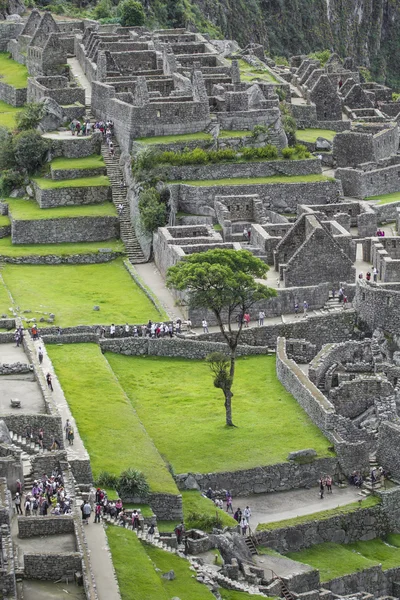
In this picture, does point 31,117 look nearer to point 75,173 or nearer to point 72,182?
point 75,173

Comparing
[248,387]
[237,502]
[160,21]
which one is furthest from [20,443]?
[160,21]

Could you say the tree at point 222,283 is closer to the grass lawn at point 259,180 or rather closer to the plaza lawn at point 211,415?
the plaza lawn at point 211,415

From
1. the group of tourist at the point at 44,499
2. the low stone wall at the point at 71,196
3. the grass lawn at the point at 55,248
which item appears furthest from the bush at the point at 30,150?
the group of tourist at the point at 44,499

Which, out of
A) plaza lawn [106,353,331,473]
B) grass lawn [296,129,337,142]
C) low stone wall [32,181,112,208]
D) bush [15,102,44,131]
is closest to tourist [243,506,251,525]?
plaza lawn [106,353,331,473]

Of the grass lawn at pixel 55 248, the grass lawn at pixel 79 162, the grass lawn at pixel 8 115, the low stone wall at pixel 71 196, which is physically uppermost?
the grass lawn at pixel 8 115

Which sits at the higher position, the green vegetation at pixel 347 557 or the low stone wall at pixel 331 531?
the low stone wall at pixel 331 531

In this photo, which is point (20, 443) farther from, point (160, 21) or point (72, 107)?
point (160, 21)
